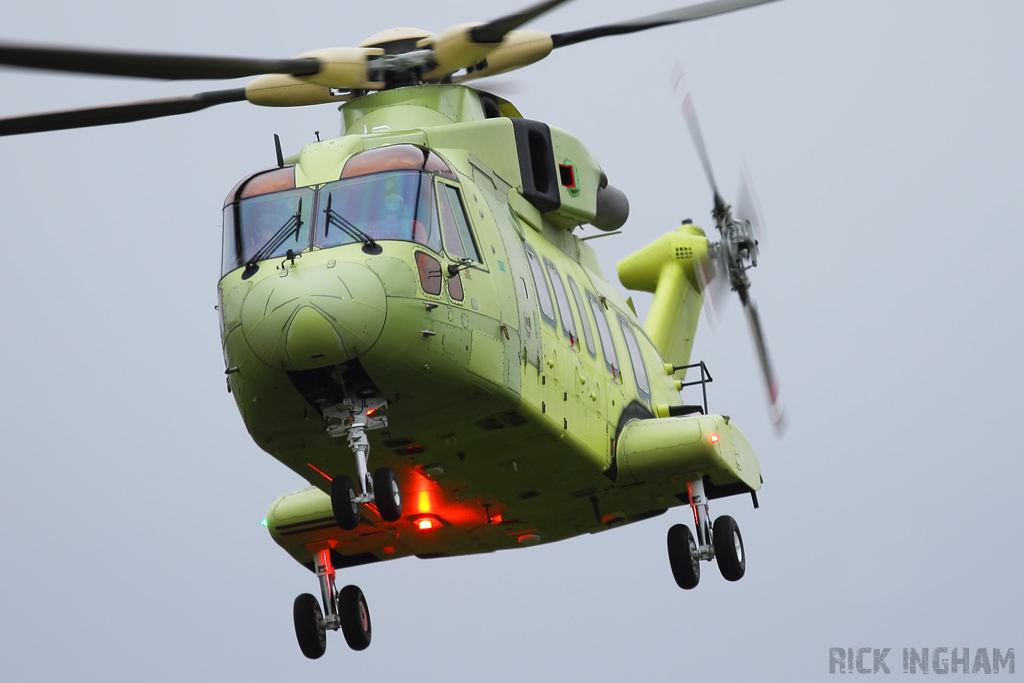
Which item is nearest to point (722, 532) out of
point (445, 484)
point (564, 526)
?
point (564, 526)

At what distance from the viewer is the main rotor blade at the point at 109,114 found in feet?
53.2

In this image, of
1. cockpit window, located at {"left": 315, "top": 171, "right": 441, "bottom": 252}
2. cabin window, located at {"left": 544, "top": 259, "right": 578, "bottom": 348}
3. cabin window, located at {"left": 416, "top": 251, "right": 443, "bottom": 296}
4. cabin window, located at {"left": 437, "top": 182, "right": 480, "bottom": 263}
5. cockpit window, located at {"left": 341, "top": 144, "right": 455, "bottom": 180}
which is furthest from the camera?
cabin window, located at {"left": 544, "top": 259, "right": 578, "bottom": 348}

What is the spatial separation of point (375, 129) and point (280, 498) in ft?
15.4

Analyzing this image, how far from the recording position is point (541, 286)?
1858cm

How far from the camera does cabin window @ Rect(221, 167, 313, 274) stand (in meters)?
16.3

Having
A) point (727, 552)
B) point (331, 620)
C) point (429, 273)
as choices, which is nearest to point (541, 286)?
point (429, 273)

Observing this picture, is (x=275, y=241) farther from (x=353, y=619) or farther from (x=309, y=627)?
(x=309, y=627)

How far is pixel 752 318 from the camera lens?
23312 millimetres

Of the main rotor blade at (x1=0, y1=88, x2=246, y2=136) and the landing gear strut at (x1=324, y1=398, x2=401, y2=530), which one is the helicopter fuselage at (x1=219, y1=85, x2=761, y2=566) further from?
the main rotor blade at (x1=0, y1=88, x2=246, y2=136)

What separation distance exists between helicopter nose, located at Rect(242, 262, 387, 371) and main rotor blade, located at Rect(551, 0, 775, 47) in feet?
12.5

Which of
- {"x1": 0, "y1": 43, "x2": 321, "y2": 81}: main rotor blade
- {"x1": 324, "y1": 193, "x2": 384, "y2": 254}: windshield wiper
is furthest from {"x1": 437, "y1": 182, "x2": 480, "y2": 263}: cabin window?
{"x1": 0, "y1": 43, "x2": 321, "y2": 81}: main rotor blade

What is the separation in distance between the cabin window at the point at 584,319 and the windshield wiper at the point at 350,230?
13.3ft

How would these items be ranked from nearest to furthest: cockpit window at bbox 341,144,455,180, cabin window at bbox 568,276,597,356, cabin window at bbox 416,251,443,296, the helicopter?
1. the helicopter
2. cabin window at bbox 416,251,443,296
3. cockpit window at bbox 341,144,455,180
4. cabin window at bbox 568,276,597,356

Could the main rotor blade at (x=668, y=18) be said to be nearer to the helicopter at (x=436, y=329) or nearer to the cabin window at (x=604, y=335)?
the helicopter at (x=436, y=329)
